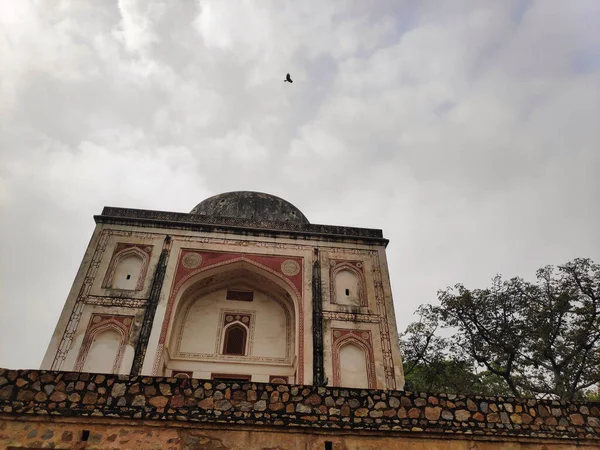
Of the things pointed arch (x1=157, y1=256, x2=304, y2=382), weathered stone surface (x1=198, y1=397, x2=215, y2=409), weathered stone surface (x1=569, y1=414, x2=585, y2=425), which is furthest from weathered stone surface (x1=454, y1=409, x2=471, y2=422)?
pointed arch (x1=157, y1=256, x2=304, y2=382)

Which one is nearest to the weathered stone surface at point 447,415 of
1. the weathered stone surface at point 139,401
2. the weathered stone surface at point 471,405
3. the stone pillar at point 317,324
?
the weathered stone surface at point 471,405

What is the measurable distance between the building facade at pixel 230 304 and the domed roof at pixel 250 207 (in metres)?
1.47

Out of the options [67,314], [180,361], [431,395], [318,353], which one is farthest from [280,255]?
[431,395]

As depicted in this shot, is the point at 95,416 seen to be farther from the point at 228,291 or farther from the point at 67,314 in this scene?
the point at 228,291

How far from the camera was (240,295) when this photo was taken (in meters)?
11.0

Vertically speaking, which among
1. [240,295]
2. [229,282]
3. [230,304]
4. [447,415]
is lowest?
[447,415]

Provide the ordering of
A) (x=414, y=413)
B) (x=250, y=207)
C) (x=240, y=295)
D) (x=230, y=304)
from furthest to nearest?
(x=250, y=207) < (x=240, y=295) < (x=230, y=304) < (x=414, y=413)

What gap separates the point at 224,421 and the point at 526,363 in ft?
37.2

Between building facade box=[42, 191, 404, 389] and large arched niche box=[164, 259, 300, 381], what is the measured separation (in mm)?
25

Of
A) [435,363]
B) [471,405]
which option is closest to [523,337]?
[435,363]

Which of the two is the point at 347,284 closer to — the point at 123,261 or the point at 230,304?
the point at 230,304

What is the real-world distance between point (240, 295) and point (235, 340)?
3.88 ft

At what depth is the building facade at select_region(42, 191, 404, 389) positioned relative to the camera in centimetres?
932

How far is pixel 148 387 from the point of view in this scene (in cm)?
375
